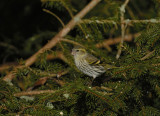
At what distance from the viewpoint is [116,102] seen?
5.66ft

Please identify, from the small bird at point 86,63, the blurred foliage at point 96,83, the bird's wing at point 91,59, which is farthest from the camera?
the bird's wing at point 91,59

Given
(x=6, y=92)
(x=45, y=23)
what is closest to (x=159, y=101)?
(x=6, y=92)

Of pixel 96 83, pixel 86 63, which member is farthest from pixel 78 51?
pixel 96 83

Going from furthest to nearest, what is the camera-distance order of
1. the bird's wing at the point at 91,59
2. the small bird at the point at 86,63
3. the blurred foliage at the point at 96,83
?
the bird's wing at the point at 91,59 → the small bird at the point at 86,63 → the blurred foliage at the point at 96,83

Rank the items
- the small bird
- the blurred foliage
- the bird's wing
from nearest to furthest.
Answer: the blurred foliage
the small bird
the bird's wing

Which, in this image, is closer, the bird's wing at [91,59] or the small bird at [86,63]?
the small bird at [86,63]

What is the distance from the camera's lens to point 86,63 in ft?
9.50

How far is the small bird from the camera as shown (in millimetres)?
2596

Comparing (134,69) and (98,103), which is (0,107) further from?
(134,69)

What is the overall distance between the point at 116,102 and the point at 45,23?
9.78 ft

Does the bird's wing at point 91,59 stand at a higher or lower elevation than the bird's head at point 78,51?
lower

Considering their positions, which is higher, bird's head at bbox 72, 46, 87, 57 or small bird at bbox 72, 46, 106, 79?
bird's head at bbox 72, 46, 87, 57

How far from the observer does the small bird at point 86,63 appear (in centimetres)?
260

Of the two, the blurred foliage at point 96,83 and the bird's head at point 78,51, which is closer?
the blurred foliage at point 96,83
